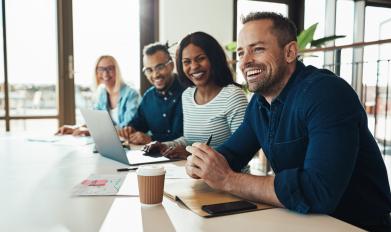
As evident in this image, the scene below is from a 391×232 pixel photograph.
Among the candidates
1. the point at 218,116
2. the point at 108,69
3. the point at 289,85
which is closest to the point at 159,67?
the point at 218,116

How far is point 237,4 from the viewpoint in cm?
444

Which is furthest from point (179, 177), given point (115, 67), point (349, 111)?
point (115, 67)

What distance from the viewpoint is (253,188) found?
0.89 m

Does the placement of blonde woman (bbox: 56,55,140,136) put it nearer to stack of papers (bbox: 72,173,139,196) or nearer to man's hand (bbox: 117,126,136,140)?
man's hand (bbox: 117,126,136,140)

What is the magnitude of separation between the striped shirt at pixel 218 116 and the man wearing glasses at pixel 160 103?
295 millimetres

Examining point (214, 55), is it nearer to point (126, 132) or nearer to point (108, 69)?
point (126, 132)

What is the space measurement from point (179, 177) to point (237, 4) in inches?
144

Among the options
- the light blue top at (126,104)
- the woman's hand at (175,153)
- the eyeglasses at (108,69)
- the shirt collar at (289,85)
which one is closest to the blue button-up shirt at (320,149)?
the shirt collar at (289,85)

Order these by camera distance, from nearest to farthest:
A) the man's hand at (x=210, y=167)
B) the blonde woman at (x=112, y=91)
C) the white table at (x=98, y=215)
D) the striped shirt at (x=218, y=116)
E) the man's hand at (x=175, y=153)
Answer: the white table at (x=98, y=215) → the man's hand at (x=210, y=167) → the man's hand at (x=175, y=153) → the striped shirt at (x=218, y=116) → the blonde woman at (x=112, y=91)

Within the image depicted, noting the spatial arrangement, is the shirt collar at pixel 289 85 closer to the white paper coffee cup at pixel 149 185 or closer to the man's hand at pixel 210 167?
the man's hand at pixel 210 167

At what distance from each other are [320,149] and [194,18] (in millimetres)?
3471

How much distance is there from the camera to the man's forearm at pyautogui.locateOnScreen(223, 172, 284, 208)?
87 centimetres

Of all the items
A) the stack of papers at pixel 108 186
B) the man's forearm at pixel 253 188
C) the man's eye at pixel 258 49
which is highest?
the man's eye at pixel 258 49

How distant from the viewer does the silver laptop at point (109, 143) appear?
1365mm
